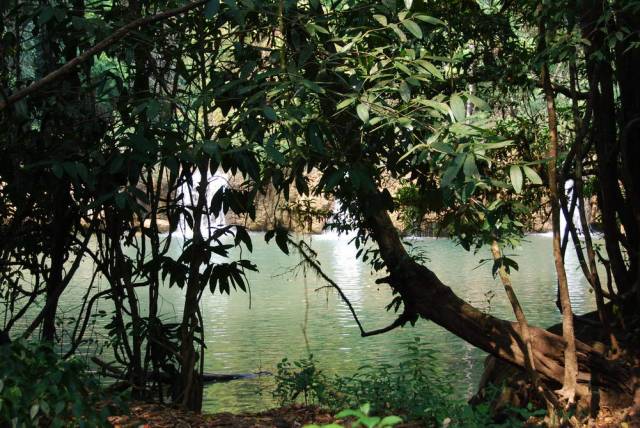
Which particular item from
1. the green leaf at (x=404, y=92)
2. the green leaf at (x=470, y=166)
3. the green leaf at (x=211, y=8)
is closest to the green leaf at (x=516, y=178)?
the green leaf at (x=470, y=166)

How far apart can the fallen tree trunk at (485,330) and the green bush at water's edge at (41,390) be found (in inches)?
97.9

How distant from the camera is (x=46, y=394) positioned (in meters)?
2.80

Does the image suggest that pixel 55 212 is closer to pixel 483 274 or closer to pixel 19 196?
pixel 19 196

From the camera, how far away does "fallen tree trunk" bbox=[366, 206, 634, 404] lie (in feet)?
16.7

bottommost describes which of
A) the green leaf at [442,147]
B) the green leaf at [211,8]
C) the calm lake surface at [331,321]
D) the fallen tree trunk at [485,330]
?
the calm lake surface at [331,321]

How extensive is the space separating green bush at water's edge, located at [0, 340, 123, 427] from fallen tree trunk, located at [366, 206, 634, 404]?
8.16ft

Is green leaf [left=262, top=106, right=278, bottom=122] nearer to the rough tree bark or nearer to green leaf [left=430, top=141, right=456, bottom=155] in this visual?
green leaf [left=430, top=141, right=456, bottom=155]

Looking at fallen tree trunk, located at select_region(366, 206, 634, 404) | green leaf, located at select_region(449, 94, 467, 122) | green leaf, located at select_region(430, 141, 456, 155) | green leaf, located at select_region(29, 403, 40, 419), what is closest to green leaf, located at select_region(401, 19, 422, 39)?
green leaf, located at select_region(449, 94, 467, 122)

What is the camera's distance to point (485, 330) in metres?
5.23

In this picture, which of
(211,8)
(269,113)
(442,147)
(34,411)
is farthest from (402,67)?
(34,411)

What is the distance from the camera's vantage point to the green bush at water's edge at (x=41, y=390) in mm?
2676

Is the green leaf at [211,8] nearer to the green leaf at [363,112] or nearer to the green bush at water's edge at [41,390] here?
the green leaf at [363,112]

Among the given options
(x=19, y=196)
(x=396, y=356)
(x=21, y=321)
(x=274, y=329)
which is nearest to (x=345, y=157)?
(x=19, y=196)

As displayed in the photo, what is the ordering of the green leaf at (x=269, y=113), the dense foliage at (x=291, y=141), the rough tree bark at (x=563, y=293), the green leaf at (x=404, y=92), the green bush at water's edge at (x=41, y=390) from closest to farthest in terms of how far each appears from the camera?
1. the green bush at water's edge at (x=41, y=390)
2. the green leaf at (x=269, y=113)
3. the green leaf at (x=404, y=92)
4. the dense foliage at (x=291, y=141)
5. the rough tree bark at (x=563, y=293)
